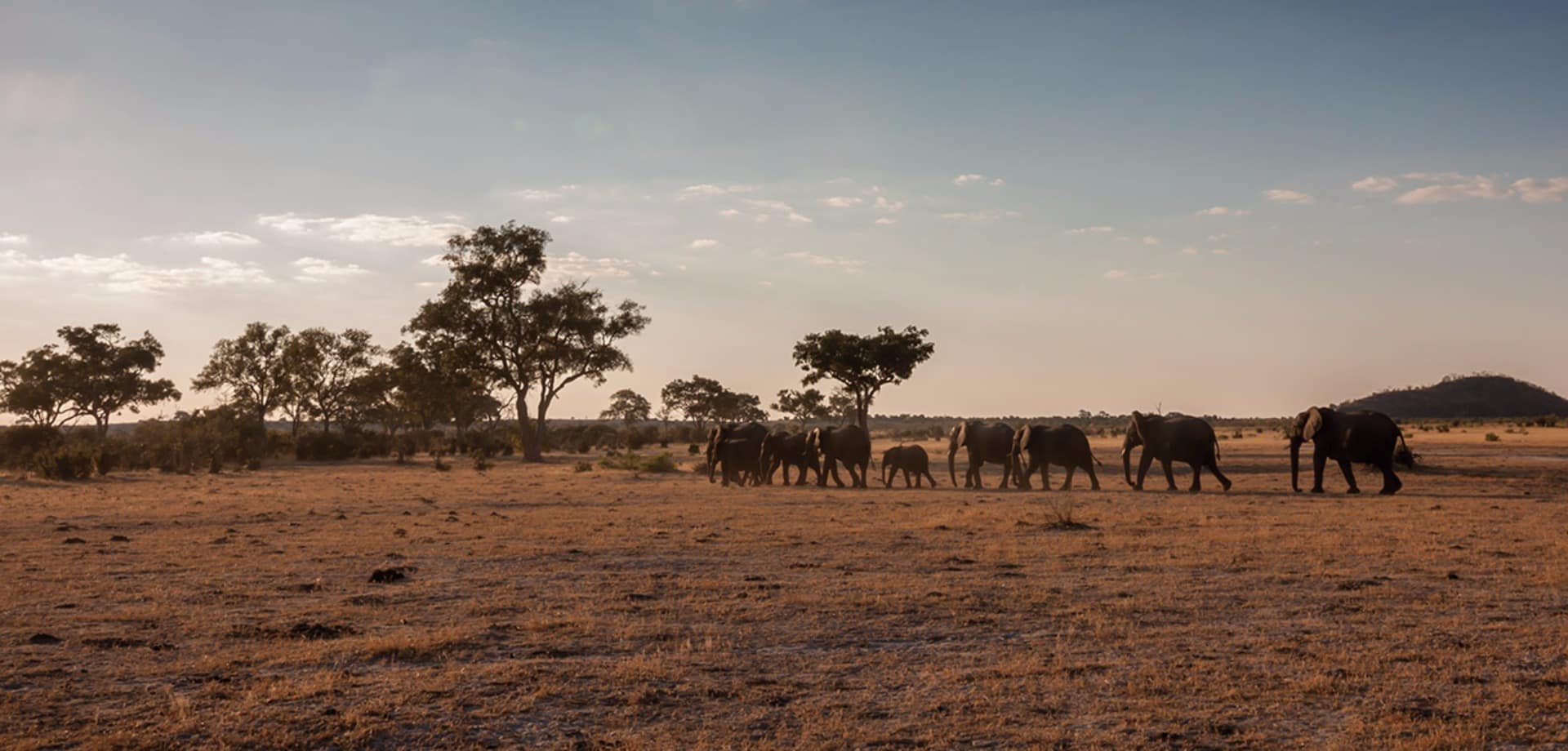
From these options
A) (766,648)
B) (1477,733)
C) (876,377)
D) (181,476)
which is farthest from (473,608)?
(876,377)

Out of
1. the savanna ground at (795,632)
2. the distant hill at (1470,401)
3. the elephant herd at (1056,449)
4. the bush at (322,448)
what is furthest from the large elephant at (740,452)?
the distant hill at (1470,401)

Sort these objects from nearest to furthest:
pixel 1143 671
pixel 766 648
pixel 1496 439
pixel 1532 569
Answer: pixel 1143 671 < pixel 766 648 < pixel 1532 569 < pixel 1496 439

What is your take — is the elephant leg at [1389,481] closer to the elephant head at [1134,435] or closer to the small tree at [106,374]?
the elephant head at [1134,435]

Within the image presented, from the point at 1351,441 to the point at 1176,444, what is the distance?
13.3 ft

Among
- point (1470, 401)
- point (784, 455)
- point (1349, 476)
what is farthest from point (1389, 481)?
point (1470, 401)

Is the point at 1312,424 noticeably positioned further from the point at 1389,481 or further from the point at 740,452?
the point at 740,452

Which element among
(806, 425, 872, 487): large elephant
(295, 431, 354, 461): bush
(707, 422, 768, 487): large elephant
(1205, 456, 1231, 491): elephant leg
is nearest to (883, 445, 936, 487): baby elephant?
(806, 425, 872, 487): large elephant

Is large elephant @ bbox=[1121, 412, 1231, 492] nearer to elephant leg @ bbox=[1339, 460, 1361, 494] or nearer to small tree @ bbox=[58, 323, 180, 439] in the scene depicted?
elephant leg @ bbox=[1339, 460, 1361, 494]

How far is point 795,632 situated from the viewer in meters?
9.82

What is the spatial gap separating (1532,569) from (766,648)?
31.1ft

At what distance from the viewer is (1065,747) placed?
21.0ft

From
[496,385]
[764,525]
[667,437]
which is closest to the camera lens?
[764,525]

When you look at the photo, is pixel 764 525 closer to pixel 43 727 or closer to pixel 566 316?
pixel 43 727

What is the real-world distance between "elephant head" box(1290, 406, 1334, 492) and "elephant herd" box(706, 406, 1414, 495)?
2 cm
